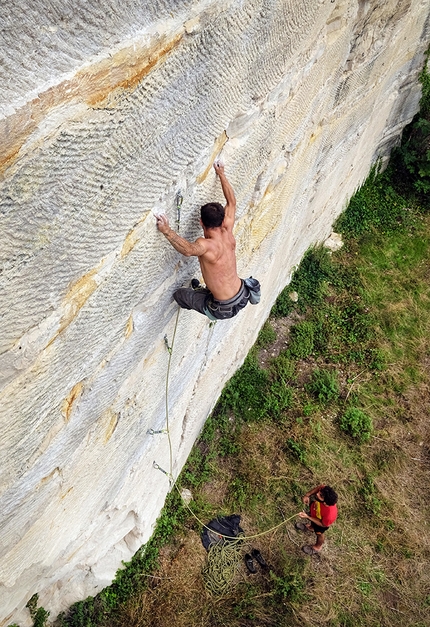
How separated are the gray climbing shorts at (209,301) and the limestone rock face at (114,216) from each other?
111 millimetres

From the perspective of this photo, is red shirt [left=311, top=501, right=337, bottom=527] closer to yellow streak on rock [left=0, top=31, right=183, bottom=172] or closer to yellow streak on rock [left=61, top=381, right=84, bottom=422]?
yellow streak on rock [left=61, top=381, right=84, bottom=422]

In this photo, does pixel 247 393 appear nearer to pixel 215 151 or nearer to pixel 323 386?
pixel 323 386

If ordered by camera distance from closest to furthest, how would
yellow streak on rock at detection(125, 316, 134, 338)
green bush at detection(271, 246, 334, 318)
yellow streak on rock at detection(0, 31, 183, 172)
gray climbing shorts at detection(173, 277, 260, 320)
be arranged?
1. yellow streak on rock at detection(0, 31, 183, 172)
2. yellow streak on rock at detection(125, 316, 134, 338)
3. gray climbing shorts at detection(173, 277, 260, 320)
4. green bush at detection(271, 246, 334, 318)

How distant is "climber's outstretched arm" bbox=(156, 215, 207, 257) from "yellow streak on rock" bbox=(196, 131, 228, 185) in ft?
0.88

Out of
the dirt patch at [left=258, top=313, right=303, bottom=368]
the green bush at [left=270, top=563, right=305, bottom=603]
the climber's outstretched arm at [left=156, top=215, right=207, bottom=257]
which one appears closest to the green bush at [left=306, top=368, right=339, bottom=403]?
the dirt patch at [left=258, top=313, right=303, bottom=368]

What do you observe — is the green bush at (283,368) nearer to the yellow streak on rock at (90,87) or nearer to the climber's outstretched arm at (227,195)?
the climber's outstretched arm at (227,195)

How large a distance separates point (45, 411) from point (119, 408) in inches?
26.3

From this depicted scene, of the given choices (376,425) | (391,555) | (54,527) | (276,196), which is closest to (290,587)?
(391,555)

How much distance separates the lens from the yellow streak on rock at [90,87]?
1022 mm

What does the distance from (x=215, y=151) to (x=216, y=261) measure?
1.68 ft

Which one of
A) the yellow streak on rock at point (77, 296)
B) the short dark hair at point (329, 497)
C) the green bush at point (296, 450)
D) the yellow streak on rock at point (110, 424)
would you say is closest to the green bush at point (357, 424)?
the green bush at point (296, 450)

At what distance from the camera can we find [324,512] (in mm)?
3910

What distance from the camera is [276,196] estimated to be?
12.0 feet

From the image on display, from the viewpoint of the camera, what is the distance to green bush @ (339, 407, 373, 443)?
4.86 m
